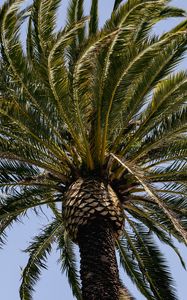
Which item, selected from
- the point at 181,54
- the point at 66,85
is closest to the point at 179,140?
the point at 181,54

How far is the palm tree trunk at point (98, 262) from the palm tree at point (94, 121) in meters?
0.02

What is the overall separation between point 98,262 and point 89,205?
891 millimetres

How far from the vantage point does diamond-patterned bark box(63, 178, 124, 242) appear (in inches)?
367

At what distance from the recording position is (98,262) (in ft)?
29.6

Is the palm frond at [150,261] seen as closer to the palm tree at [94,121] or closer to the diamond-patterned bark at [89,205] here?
the palm tree at [94,121]

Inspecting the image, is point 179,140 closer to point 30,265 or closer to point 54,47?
point 54,47

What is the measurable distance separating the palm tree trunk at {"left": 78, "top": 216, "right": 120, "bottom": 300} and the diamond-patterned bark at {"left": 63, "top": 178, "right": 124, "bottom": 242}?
0.32 feet

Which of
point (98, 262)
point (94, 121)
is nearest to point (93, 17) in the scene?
point (94, 121)

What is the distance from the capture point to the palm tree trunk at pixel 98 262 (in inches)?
343

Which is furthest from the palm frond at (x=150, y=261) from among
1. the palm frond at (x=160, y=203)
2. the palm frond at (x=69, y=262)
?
the palm frond at (x=160, y=203)

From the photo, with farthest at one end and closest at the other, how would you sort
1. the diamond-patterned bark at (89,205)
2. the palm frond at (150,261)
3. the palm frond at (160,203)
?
the palm frond at (150,261)
the diamond-patterned bark at (89,205)
the palm frond at (160,203)

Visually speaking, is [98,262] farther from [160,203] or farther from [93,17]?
[93,17]

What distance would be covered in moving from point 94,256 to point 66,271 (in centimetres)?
367

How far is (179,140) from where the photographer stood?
10391 millimetres
